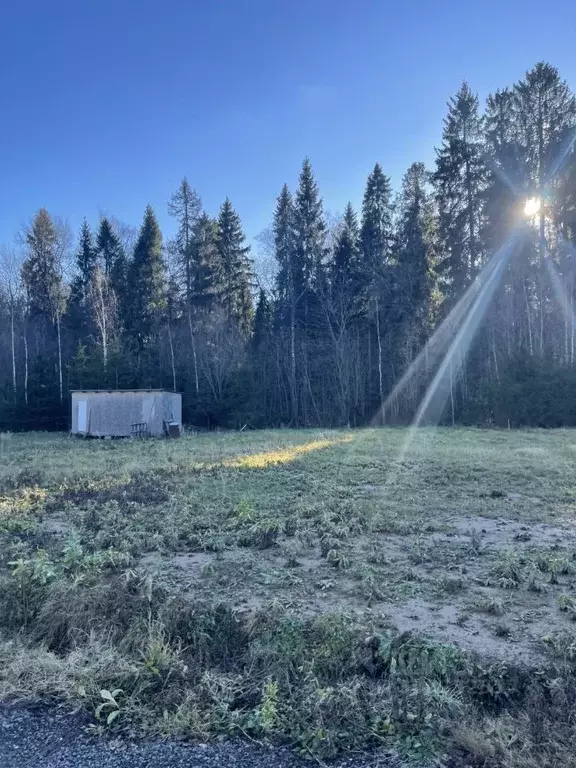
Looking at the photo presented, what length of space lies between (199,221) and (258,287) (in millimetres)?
4794

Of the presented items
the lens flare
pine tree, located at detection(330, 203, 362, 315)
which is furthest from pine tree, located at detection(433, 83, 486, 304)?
pine tree, located at detection(330, 203, 362, 315)

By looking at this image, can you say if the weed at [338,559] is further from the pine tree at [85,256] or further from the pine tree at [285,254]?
the pine tree at [85,256]

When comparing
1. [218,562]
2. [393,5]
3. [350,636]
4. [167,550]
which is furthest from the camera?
[393,5]

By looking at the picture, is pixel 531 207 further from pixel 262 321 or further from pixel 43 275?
pixel 43 275

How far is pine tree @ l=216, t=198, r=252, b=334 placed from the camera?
86.7 feet

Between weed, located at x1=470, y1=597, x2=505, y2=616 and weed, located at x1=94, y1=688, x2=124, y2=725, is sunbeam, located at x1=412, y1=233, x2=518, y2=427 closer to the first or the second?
weed, located at x1=470, y1=597, x2=505, y2=616

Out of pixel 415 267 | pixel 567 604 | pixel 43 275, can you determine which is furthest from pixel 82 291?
pixel 567 604

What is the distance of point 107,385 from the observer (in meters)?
23.4

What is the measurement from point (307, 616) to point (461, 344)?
21121mm

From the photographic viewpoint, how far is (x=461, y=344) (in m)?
22.9

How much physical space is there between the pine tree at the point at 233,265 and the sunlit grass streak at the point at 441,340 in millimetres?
8589

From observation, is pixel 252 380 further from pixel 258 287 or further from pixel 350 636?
pixel 350 636

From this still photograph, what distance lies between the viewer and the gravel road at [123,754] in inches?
84.5

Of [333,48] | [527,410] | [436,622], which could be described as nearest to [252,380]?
[527,410]
